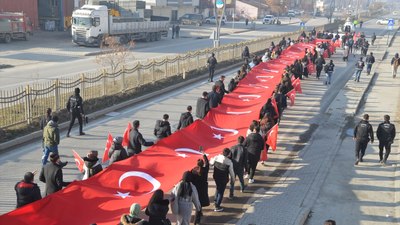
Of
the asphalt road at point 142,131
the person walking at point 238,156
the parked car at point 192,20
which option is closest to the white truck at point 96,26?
the asphalt road at point 142,131

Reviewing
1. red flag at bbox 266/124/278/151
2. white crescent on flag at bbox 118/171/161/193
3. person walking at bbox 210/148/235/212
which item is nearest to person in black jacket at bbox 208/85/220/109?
red flag at bbox 266/124/278/151

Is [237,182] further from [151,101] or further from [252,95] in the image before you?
[151,101]

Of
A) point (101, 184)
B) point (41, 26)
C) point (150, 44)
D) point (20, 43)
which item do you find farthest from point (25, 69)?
point (41, 26)

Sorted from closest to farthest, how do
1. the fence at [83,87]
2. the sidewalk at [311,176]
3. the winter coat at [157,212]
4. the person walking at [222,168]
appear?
1. the winter coat at [157,212]
2. the person walking at [222,168]
3. the sidewalk at [311,176]
4. the fence at [83,87]

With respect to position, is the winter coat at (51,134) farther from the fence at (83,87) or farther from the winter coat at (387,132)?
the winter coat at (387,132)

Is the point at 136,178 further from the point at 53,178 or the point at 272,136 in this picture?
the point at 272,136

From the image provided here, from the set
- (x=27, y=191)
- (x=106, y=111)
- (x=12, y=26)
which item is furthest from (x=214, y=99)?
(x=12, y=26)

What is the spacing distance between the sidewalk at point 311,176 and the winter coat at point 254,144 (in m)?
1.05

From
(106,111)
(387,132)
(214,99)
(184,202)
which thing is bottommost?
(106,111)

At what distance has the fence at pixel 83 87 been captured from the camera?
52.6ft

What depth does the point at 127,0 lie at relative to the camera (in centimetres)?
5544

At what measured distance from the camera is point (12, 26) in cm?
4247

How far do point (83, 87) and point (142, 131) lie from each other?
404 centimetres

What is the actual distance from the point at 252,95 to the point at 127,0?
132 ft
